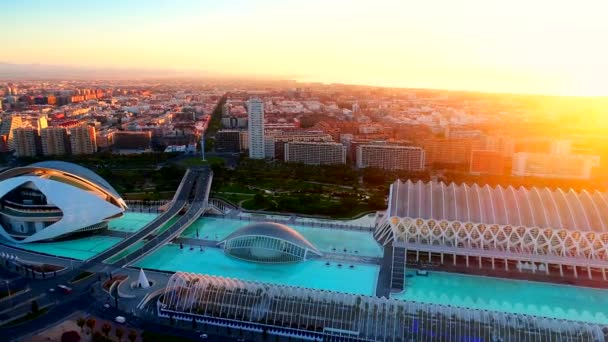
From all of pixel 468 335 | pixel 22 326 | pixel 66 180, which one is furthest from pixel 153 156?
pixel 468 335

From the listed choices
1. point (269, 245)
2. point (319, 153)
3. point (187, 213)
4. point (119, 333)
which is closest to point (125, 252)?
point (187, 213)

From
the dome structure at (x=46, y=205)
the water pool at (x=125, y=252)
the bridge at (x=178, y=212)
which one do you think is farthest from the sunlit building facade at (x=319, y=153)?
the water pool at (x=125, y=252)

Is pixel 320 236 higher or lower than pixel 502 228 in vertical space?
lower

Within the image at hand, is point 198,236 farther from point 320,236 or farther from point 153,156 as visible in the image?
point 153,156

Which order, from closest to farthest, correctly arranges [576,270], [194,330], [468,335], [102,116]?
[468,335], [194,330], [576,270], [102,116]

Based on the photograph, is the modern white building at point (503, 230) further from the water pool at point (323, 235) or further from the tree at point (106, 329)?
the tree at point (106, 329)
